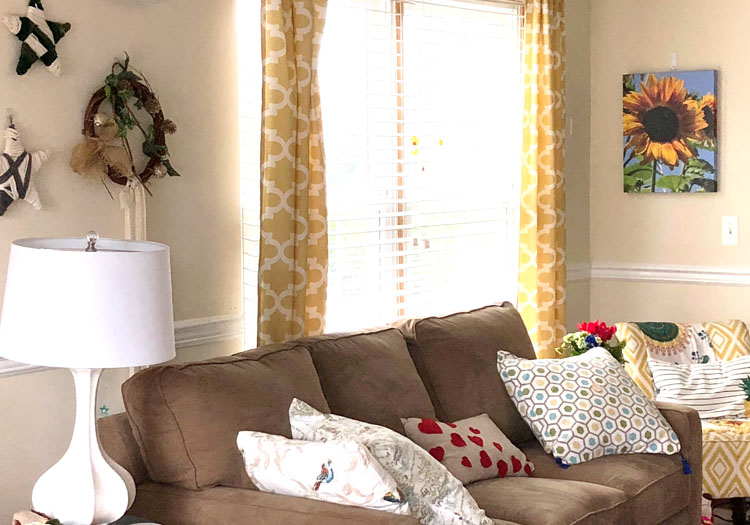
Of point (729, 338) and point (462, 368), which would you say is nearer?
point (462, 368)

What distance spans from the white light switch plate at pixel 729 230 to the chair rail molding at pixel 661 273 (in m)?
0.12

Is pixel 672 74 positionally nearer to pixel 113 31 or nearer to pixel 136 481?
pixel 113 31

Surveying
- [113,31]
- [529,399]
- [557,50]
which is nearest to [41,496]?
[113,31]

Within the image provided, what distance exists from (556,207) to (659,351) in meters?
0.81

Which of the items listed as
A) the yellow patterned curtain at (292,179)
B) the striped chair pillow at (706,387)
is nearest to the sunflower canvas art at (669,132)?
the striped chair pillow at (706,387)

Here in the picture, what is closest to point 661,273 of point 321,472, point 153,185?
point 153,185

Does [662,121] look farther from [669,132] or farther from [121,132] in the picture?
[121,132]

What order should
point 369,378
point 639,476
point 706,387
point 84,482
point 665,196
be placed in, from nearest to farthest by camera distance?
point 84,482 < point 369,378 < point 639,476 < point 706,387 < point 665,196

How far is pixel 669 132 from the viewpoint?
4945 mm

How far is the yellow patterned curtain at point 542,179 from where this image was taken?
4.70 m

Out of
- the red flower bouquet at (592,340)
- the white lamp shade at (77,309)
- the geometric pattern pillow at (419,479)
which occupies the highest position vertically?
the white lamp shade at (77,309)

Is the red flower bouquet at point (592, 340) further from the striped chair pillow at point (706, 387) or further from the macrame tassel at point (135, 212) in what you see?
the macrame tassel at point (135, 212)

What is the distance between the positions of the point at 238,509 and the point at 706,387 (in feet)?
7.98

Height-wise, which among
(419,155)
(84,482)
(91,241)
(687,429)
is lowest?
(687,429)
